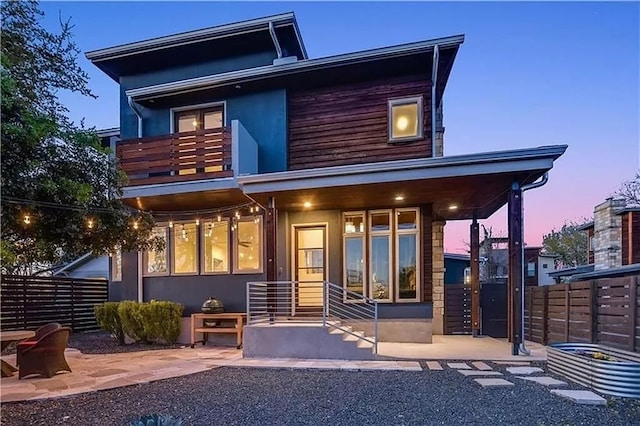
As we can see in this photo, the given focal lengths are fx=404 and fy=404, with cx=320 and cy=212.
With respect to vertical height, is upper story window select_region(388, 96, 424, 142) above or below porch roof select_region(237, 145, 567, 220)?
above

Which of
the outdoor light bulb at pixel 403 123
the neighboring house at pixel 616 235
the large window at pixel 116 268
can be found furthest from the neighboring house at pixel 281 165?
the neighboring house at pixel 616 235

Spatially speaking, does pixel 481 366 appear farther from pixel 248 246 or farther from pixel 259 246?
pixel 248 246

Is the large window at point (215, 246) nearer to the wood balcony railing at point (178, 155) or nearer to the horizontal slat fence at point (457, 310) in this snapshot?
the wood balcony railing at point (178, 155)

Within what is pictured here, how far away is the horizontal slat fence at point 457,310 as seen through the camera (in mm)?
10336

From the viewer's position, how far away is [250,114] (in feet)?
31.9

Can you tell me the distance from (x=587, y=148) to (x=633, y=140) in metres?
1.54

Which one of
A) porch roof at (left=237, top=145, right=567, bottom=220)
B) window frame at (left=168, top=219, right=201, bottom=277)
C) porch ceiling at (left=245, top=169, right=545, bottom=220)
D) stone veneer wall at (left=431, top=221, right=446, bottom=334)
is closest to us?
porch roof at (left=237, top=145, right=567, bottom=220)

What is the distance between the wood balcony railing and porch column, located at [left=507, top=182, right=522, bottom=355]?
542cm

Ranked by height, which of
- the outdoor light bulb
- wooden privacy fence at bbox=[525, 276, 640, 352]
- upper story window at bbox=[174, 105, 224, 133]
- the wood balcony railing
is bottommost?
wooden privacy fence at bbox=[525, 276, 640, 352]

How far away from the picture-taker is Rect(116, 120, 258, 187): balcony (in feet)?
27.6

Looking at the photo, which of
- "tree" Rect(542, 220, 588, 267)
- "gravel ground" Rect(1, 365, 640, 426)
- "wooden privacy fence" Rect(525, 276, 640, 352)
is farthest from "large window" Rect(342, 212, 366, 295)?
"tree" Rect(542, 220, 588, 267)

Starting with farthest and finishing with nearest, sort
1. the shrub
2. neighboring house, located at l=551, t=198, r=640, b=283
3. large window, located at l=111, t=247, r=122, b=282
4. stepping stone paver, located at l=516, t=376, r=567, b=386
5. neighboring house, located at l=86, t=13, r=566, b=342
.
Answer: neighboring house, located at l=551, t=198, r=640, b=283, large window, located at l=111, t=247, r=122, b=282, the shrub, neighboring house, located at l=86, t=13, r=566, b=342, stepping stone paver, located at l=516, t=376, r=567, b=386

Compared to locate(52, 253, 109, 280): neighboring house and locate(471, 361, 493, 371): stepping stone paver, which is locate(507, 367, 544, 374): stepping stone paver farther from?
locate(52, 253, 109, 280): neighboring house

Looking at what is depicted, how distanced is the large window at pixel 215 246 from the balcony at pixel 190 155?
1.46 meters
